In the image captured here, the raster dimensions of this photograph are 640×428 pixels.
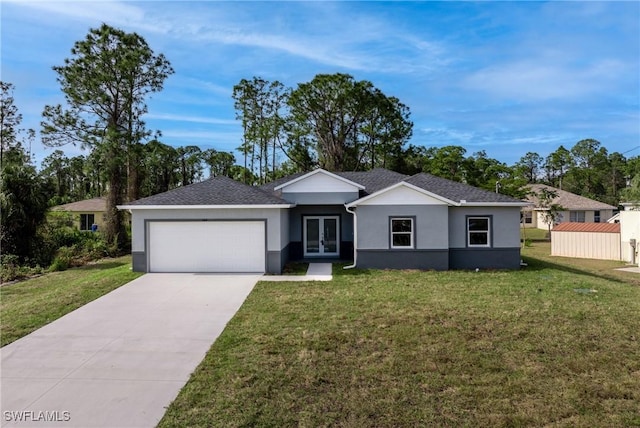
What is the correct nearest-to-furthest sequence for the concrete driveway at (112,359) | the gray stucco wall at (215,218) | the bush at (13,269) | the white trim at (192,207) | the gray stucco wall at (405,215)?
1. the concrete driveway at (112,359)
2. the white trim at (192,207)
3. the gray stucco wall at (215,218)
4. the gray stucco wall at (405,215)
5. the bush at (13,269)

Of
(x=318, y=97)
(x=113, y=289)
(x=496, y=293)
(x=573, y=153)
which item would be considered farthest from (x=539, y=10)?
(x=573, y=153)

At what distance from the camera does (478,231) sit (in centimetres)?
1586

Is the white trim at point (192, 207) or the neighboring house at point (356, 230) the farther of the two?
the neighboring house at point (356, 230)

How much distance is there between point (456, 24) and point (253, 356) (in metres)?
12.6

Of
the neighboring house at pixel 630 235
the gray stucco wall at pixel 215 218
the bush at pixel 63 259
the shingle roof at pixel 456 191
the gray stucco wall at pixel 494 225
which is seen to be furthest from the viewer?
the neighboring house at pixel 630 235

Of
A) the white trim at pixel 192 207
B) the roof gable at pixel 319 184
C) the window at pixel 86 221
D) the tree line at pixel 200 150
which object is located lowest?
the window at pixel 86 221

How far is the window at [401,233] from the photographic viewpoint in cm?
1516

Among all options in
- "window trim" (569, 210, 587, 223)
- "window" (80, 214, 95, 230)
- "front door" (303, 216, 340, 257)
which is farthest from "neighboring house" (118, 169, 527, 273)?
"window trim" (569, 210, 587, 223)

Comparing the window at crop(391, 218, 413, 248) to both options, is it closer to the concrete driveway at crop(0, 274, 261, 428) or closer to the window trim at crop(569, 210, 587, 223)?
the concrete driveway at crop(0, 274, 261, 428)

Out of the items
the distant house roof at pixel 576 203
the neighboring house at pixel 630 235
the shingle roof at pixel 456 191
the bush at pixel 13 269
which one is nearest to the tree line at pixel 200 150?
the bush at pixel 13 269

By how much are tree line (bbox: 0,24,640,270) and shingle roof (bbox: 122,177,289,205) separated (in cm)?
753

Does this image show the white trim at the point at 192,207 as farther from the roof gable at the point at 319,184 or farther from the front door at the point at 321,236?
the front door at the point at 321,236

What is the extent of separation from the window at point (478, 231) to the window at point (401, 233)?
266 cm

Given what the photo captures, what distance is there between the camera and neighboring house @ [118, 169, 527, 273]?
1455cm
